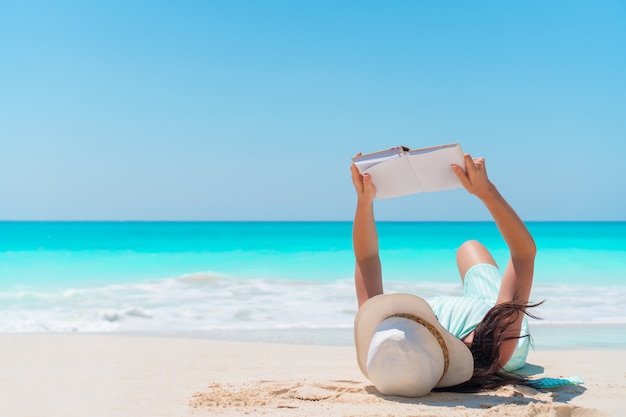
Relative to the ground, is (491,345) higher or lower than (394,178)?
lower

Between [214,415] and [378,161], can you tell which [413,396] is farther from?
[378,161]

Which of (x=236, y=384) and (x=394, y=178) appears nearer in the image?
(x=394, y=178)

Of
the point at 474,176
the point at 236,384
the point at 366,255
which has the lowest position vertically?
the point at 236,384

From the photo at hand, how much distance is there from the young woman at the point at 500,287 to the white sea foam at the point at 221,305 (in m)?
3.87

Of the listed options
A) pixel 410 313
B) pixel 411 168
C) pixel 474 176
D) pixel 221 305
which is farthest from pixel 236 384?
pixel 221 305

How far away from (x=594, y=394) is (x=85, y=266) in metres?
18.3

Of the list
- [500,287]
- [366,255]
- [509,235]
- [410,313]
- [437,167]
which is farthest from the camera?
[366,255]

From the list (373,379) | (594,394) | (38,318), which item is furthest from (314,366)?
(38,318)

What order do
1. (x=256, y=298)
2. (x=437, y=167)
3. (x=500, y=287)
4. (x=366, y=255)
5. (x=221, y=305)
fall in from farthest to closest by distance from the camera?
(x=256, y=298) < (x=221, y=305) < (x=366, y=255) < (x=500, y=287) < (x=437, y=167)

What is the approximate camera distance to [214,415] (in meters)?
3.34

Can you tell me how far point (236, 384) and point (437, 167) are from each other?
6.49ft

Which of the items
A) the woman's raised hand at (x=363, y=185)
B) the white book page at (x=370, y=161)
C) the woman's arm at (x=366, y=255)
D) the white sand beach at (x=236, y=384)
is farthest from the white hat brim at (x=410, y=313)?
the white book page at (x=370, y=161)

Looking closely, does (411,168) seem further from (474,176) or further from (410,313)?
(410,313)

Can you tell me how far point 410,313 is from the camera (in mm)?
3426
